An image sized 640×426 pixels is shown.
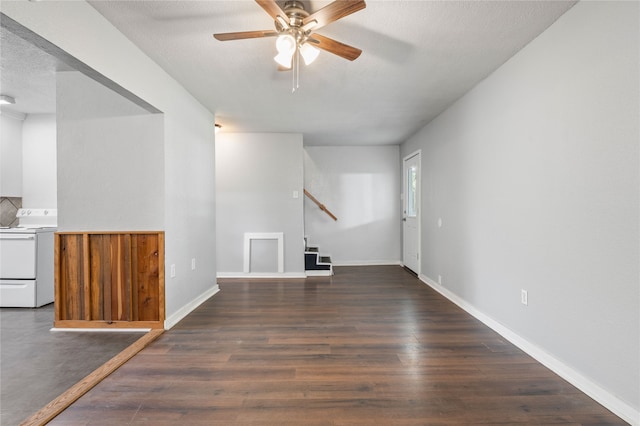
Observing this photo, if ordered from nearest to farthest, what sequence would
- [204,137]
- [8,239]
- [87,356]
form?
[87,356], [8,239], [204,137]

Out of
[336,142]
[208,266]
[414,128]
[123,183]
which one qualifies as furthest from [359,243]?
[123,183]

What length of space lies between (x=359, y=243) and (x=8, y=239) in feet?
16.2

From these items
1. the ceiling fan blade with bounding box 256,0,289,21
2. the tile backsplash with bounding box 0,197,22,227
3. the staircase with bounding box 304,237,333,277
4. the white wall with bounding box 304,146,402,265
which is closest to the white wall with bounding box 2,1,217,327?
the ceiling fan blade with bounding box 256,0,289,21

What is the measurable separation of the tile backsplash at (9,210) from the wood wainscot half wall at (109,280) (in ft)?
6.90

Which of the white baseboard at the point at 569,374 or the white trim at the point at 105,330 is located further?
the white trim at the point at 105,330

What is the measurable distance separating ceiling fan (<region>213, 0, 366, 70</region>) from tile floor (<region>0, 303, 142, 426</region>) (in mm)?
2417

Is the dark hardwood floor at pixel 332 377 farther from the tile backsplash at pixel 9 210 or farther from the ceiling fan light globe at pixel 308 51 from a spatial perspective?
the tile backsplash at pixel 9 210

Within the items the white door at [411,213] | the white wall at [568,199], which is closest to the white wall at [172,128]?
the white wall at [568,199]

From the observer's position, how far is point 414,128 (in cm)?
464

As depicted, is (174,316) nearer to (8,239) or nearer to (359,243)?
(8,239)

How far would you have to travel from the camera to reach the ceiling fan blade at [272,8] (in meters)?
1.57

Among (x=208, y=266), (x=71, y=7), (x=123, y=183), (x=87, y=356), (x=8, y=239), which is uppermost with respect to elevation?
(x=71, y=7)

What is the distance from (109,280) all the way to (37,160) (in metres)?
2.64

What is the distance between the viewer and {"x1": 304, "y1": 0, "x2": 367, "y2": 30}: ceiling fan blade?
156 centimetres
